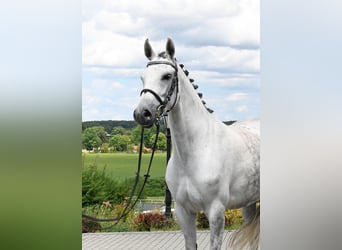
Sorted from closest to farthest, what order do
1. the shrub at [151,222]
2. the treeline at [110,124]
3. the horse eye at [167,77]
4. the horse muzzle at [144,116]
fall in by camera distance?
the horse muzzle at [144,116]
the horse eye at [167,77]
the treeline at [110,124]
the shrub at [151,222]

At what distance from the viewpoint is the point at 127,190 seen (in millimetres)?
3377

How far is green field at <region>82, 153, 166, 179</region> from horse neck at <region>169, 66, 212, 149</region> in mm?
283

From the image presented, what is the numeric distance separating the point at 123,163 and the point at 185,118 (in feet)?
1.83

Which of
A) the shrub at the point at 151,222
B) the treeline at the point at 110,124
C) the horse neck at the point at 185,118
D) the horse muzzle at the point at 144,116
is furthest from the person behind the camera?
the shrub at the point at 151,222

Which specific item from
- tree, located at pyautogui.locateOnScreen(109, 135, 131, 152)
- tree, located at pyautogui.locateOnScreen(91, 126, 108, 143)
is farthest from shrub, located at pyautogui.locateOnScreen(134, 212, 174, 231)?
tree, located at pyautogui.locateOnScreen(91, 126, 108, 143)

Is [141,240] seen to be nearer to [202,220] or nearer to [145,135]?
[202,220]

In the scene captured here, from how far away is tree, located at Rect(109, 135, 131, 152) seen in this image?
3355mm

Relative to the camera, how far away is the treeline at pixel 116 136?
330cm

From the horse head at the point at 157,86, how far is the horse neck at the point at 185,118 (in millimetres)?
75

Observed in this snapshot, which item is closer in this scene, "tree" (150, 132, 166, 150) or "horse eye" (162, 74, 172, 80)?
"horse eye" (162, 74, 172, 80)

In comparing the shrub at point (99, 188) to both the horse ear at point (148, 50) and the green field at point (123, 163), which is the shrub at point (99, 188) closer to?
the green field at point (123, 163)

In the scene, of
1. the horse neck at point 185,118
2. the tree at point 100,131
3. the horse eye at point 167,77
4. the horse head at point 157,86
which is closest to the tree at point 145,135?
the tree at point 100,131

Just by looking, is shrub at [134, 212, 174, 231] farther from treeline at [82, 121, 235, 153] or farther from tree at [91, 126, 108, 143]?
tree at [91, 126, 108, 143]
